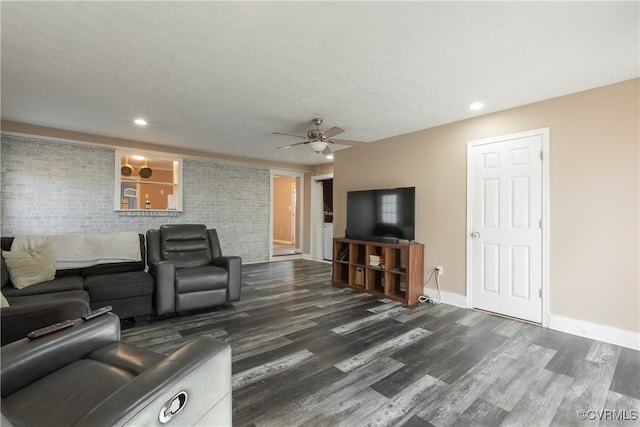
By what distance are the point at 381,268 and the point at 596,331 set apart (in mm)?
2205

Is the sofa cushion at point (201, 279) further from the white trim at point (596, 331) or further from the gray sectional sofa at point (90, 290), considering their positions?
the white trim at point (596, 331)

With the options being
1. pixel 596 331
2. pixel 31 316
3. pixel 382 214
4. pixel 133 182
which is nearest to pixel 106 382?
pixel 31 316

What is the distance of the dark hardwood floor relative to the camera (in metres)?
1.64

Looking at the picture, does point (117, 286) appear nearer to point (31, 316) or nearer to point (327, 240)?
point (31, 316)

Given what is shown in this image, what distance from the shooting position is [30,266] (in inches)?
105

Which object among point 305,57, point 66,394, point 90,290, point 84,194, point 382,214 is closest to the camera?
point 66,394

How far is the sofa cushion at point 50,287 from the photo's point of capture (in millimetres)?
2469

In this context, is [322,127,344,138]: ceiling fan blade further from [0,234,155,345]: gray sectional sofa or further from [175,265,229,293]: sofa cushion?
→ [0,234,155,345]: gray sectional sofa

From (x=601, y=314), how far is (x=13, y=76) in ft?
18.8

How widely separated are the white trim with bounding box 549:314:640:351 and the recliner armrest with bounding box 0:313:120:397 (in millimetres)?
3730

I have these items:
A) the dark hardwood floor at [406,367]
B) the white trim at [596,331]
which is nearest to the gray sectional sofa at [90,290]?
the dark hardwood floor at [406,367]

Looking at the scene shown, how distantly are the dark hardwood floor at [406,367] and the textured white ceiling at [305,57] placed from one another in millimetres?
2068

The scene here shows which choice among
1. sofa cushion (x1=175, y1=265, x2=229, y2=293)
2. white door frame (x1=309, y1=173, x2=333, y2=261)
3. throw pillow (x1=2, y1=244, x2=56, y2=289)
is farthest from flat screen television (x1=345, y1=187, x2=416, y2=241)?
throw pillow (x1=2, y1=244, x2=56, y2=289)

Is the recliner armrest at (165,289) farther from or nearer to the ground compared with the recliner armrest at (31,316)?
nearer to the ground
